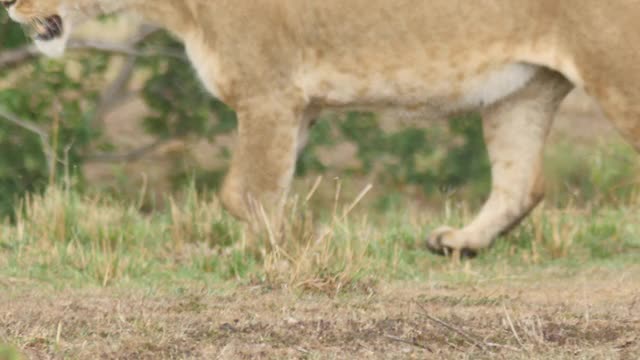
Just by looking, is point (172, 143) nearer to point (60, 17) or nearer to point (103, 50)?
point (103, 50)

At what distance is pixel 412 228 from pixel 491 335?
8.27ft

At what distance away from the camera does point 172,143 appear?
9664 millimetres

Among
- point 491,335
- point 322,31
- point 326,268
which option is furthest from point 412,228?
point 491,335

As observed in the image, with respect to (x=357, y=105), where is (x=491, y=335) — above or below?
below

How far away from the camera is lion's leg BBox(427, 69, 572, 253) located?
651 centimetres

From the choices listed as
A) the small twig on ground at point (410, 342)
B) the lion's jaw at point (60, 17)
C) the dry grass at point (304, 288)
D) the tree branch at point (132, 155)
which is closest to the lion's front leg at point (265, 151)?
the dry grass at point (304, 288)

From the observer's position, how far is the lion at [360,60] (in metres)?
5.90

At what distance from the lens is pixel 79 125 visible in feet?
28.8

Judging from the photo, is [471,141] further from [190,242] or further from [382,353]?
[382,353]

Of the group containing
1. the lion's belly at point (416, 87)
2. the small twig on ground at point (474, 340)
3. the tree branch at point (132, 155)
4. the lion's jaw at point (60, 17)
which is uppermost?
the lion's jaw at point (60, 17)

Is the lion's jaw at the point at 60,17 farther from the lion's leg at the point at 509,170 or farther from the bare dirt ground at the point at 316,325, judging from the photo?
the lion's leg at the point at 509,170

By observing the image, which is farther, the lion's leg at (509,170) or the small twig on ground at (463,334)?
the lion's leg at (509,170)

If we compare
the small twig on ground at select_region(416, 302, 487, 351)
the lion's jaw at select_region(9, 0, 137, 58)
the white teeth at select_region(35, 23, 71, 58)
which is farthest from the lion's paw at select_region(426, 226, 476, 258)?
the small twig on ground at select_region(416, 302, 487, 351)

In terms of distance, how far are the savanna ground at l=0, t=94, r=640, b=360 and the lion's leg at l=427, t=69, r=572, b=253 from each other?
0.09 metres
